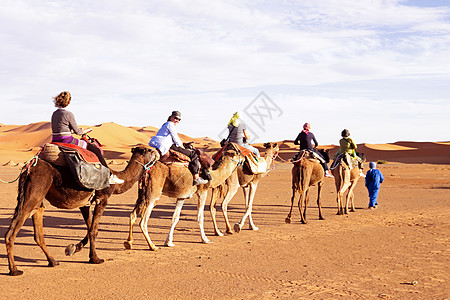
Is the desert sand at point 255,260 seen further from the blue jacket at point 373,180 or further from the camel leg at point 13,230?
the blue jacket at point 373,180

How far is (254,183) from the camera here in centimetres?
1292

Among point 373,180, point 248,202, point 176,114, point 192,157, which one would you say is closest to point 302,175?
point 248,202

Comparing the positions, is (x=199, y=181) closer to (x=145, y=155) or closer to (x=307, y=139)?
(x=145, y=155)

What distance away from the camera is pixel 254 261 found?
882 centimetres

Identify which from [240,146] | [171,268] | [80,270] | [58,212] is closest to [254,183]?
[240,146]

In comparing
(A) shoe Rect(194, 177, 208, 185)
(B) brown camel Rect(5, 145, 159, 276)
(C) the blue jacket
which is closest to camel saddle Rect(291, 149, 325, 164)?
(C) the blue jacket

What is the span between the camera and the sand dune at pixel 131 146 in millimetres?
62250

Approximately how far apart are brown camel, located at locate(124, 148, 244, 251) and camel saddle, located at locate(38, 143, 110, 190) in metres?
1.77

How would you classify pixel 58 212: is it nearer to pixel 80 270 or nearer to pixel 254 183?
pixel 254 183

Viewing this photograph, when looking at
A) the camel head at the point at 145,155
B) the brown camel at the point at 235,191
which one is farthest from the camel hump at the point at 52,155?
the brown camel at the point at 235,191

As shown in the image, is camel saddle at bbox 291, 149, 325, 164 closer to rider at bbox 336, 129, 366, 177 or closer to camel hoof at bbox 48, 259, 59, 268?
rider at bbox 336, 129, 366, 177

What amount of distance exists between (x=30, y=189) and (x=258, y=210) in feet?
33.3

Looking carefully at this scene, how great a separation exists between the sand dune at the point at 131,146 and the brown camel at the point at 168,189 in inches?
1274

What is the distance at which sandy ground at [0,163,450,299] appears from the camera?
6914 millimetres
